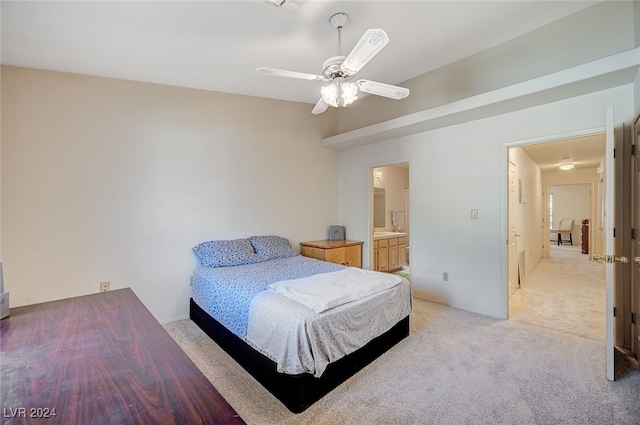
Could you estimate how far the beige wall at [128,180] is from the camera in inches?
103

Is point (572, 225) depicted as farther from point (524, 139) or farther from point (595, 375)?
point (595, 375)

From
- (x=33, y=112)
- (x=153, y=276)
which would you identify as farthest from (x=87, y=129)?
(x=153, y=276)

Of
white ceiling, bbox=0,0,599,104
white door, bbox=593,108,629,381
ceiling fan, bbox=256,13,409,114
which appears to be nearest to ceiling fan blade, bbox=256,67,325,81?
ceiling fan, bbox=256,13,409,114

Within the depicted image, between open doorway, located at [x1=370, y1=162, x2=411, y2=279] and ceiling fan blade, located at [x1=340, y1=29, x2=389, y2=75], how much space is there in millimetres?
3419

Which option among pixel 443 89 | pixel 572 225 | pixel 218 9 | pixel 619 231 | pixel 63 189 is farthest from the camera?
pixel 572 225

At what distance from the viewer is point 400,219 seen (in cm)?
653

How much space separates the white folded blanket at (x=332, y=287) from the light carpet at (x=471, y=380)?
2.00 feet

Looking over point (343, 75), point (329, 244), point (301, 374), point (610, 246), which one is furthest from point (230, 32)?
point (610, 246)

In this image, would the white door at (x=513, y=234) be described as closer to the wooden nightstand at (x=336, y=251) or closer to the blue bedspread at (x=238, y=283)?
the wooden nightstand at (x=336, y=251)

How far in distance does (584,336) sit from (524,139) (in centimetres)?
208

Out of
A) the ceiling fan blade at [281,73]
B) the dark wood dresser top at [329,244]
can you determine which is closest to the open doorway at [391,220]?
the dark wood dresser top at [329,244]

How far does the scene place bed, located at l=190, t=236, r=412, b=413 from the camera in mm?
1837

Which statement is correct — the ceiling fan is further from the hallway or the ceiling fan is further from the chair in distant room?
the chair in distant room

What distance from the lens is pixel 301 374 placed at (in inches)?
71.4
